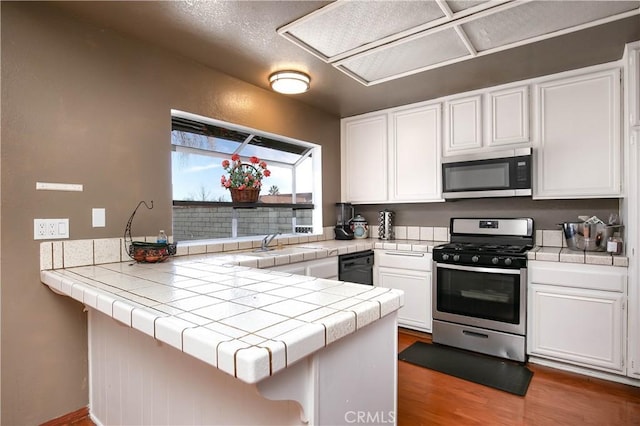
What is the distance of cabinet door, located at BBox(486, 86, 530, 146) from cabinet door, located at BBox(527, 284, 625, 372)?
124 centimetres

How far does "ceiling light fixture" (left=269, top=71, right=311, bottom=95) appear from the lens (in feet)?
8.60

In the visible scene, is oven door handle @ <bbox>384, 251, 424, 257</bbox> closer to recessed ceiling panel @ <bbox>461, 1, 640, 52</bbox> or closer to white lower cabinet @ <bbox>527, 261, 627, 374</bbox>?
white lower cabinet @ <bbox>527, 261, 627, 374</bbox>

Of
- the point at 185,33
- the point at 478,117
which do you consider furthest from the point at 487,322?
the point at 185,33

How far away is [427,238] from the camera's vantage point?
11.8 ft

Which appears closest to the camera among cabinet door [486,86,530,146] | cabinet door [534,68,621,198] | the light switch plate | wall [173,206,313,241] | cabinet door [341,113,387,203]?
the light switch plate

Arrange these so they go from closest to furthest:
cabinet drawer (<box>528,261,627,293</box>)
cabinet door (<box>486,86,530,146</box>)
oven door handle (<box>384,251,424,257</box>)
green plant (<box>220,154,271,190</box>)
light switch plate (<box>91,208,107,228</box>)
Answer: light switch plate (<box>91,208,107,228</box>) < cabinet drawer (<box>528,261,627,293</box>) < green plant (<box>220,154,271,190</box>) < cabinet door (<box>486,86,530,146</box>) < oven door handle (<box>384,251,424,257</box>)

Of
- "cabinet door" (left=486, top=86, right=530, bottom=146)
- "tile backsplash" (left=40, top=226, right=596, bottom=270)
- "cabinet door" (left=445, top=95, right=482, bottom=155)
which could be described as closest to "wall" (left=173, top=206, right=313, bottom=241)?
"tile backsplash" (left=40, top=226, right=596, bottom=270)

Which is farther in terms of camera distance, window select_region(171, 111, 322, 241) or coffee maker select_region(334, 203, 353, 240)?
coffee maker select_region(334, 203, 353, 240)

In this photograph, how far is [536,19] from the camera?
75.1 inches

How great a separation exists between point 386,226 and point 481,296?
1.25 meters

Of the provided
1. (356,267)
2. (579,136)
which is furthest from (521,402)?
(579,136)

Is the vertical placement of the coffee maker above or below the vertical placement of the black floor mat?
above

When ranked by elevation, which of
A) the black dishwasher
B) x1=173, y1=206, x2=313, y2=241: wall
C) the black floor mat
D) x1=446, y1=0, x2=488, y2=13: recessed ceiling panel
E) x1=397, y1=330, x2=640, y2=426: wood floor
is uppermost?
x1=446, y1=0, x2=488, y2=13: recessed ceiling panel

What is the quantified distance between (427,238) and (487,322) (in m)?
1.11
